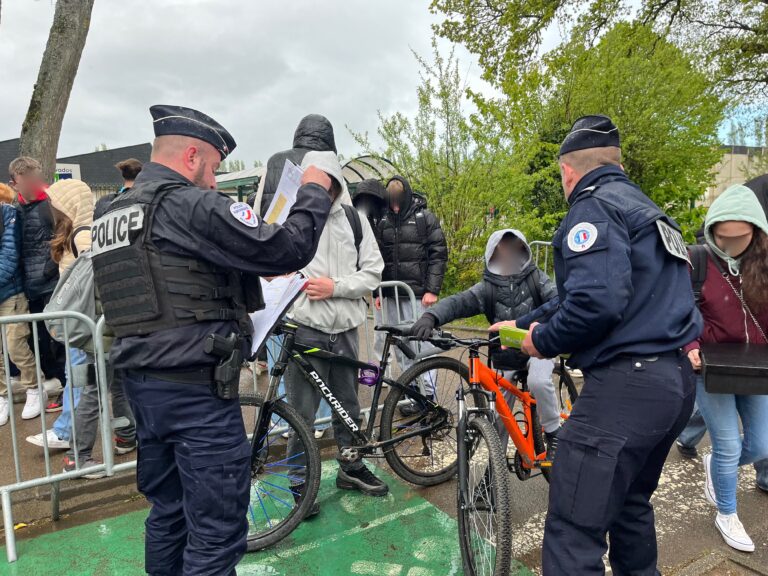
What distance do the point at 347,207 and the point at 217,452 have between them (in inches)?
71.7

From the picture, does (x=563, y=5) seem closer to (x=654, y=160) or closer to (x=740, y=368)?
(x=654, y=160)

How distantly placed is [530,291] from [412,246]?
6.39 feet

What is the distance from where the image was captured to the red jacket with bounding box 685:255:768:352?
9.47 ft

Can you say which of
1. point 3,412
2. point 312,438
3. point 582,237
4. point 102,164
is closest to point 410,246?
point 312,438

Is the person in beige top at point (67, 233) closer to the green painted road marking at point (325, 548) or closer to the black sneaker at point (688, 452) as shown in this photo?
the green painted road marking at point (325, 548)

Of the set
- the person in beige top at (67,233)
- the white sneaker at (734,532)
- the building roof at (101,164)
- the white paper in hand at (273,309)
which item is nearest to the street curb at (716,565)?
the white sneaker at (734,532)

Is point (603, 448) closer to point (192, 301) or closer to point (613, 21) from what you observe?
point (192, 301)

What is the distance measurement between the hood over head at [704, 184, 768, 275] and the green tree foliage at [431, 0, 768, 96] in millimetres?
15259

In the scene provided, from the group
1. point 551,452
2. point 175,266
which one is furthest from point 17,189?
point 551,452

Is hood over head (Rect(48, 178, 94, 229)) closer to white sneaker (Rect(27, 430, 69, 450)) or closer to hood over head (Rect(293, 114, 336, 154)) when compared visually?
white sneaker (Rect(27, 430, 69, 450))

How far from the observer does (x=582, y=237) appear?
1946 mm

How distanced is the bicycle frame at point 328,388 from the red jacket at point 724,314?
165 centimetres

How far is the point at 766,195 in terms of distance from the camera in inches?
175

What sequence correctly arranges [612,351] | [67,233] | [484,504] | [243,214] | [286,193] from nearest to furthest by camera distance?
[243,214], [612,351], [286,193], [484,504], [67,233]
